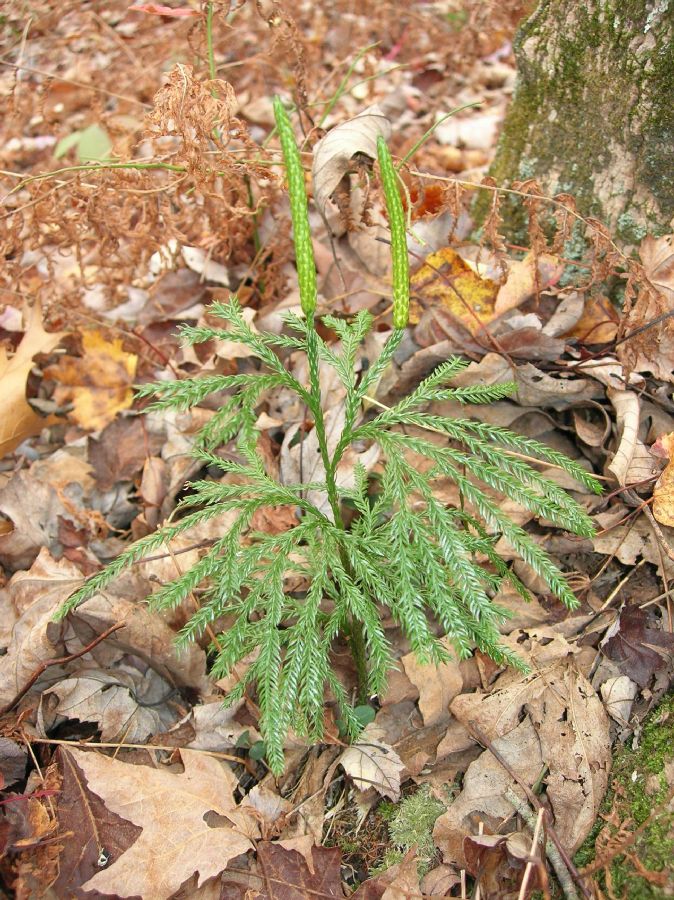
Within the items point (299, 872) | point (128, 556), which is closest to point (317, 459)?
point (128, 556)

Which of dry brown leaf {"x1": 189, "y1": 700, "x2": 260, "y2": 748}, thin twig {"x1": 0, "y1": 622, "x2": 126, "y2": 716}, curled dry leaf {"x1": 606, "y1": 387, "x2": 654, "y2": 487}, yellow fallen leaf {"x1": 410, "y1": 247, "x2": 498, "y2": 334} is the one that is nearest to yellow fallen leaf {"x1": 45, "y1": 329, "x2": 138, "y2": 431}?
thin twig {"x1": 0, "y1": 622, "x2": 126, "y2": 716}

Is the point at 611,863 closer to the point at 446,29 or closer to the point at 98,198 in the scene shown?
the point at 98,198

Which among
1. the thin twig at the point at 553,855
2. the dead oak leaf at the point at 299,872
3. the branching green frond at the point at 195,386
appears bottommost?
the dead oak leaf at the point at 299,872

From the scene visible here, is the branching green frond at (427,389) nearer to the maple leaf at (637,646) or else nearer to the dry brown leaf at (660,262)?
the maple leaf at (637,646)

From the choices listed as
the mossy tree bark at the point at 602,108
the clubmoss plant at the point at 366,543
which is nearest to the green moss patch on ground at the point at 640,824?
the clubmoss plant at the point at 366,543

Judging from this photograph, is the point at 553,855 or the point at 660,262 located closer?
the point at 553,855

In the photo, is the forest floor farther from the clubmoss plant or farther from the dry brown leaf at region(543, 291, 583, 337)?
the clubmoss plant

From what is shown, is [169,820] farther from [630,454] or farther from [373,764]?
[630,454]

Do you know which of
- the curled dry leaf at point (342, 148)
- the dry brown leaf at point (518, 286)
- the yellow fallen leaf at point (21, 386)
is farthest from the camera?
the yellow fallen leaf at point (21, 386)
